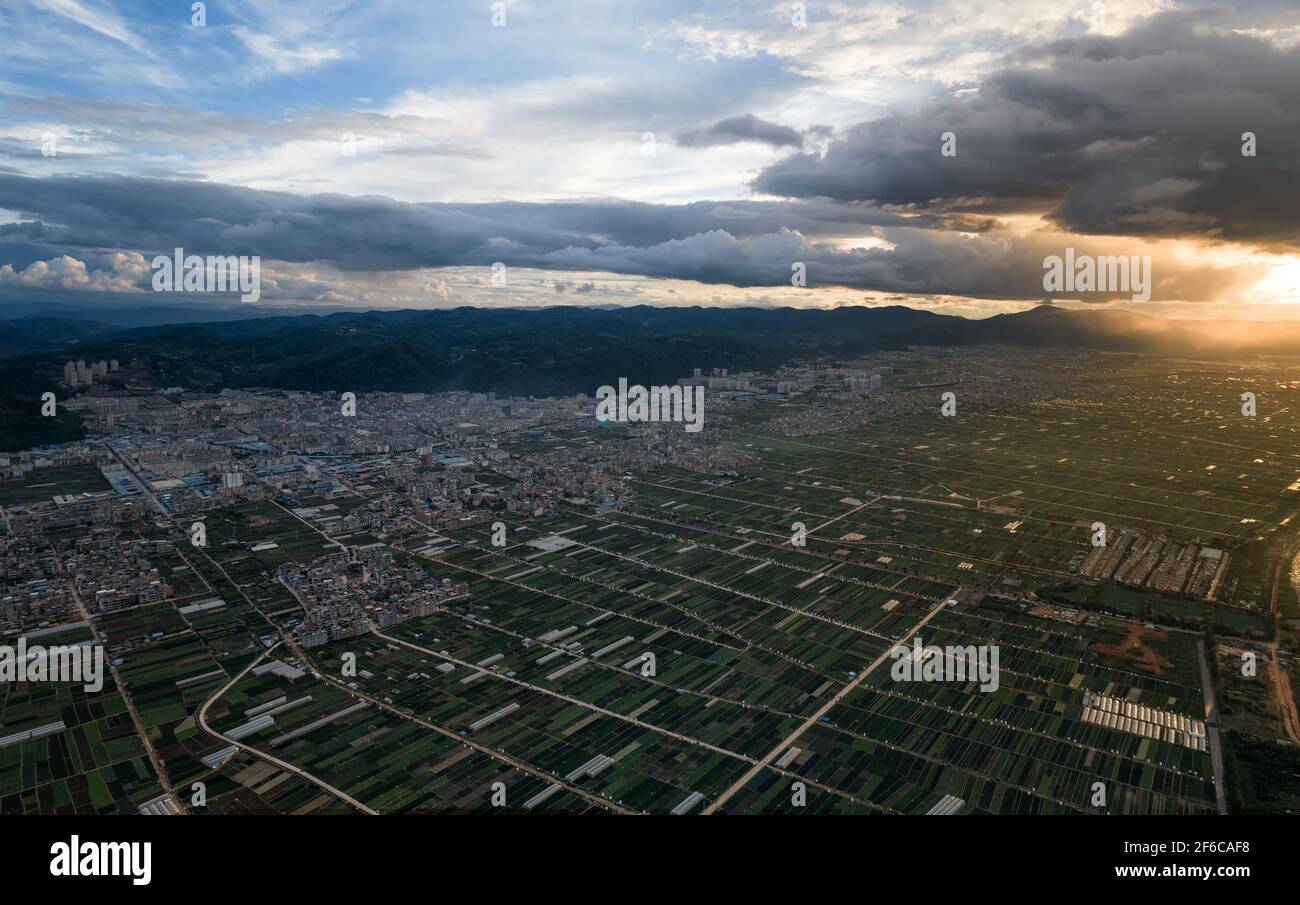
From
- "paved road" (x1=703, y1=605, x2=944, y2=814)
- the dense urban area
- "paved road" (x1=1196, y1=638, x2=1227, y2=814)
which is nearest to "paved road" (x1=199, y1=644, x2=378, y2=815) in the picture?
the dense urban area

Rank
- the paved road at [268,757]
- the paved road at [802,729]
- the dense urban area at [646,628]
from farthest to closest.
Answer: the dense urban area at [646,628]
the paved road at [802,729]
the paved road at [268,757]

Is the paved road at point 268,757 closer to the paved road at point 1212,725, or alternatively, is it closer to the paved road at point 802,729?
the paved road at point 802,729

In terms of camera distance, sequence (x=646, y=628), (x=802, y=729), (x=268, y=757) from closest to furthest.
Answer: (x=268, y=757)
(x=802, y=729)
(x=646, y=628)

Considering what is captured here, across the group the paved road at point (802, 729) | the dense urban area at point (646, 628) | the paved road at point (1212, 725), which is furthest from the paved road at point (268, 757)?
the paved road at point (1212, 725)

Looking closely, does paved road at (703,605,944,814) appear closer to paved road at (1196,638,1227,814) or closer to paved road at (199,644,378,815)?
paved road at (199,644,378,815)

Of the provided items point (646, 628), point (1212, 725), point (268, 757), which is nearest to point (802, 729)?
point (646, 628)

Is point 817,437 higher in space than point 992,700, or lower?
higher

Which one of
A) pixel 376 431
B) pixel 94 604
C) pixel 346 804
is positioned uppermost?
pixel 376 431

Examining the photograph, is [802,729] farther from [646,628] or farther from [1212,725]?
[1212,725]

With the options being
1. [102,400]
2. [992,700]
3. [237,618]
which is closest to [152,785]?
[237,618]

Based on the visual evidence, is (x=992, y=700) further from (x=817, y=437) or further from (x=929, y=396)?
(x=929, y=396)

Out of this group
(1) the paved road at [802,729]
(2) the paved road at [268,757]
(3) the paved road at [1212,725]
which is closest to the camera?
(2) the paved road at [268,757]
